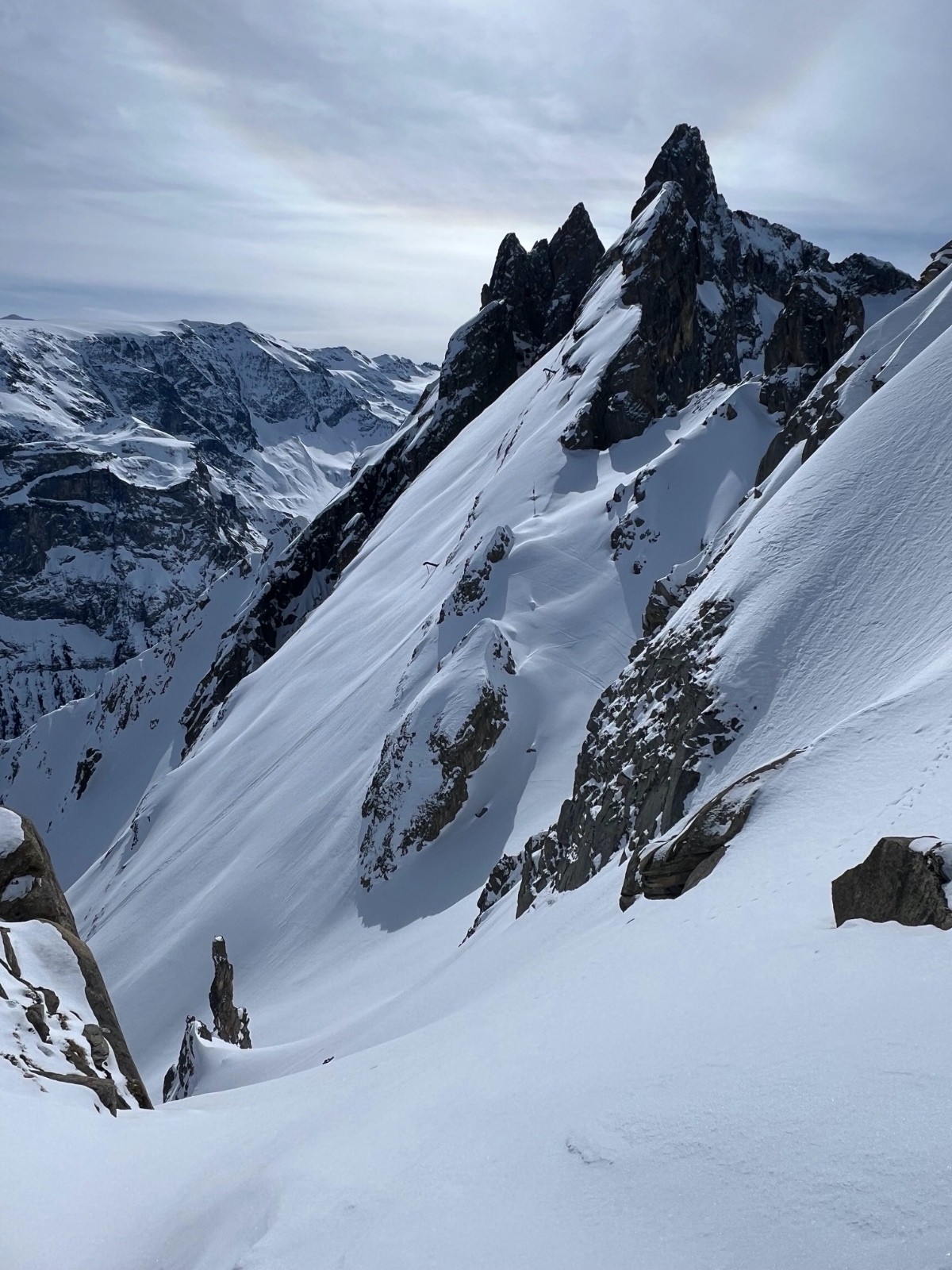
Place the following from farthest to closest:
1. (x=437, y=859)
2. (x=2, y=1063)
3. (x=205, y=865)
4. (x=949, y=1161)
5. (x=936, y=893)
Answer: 1. (x=205, y=865)
2. (x=437, y=859)
3. (x=2, y=1063)
4. (x=936, y=893)
5. (x=949, y=1161)

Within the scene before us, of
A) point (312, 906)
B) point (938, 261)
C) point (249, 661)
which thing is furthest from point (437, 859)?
point (249, 661)

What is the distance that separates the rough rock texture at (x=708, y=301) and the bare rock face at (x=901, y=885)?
39.9 m

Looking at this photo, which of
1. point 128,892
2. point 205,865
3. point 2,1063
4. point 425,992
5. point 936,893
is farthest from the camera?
point 128,892

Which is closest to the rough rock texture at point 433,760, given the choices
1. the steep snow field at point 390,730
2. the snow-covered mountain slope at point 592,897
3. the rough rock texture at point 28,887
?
the snow-covered mountain slope at point 592,897

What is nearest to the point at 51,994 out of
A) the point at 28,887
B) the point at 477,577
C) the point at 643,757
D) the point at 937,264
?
the point at 28,887

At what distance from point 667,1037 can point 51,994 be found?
37.1 ft

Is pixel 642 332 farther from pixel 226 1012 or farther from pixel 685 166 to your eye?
pixel 226 1012

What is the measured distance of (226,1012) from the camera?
26.7 m

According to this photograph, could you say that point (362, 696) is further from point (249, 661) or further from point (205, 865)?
point (249, 661)

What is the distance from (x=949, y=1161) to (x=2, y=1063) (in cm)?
1121

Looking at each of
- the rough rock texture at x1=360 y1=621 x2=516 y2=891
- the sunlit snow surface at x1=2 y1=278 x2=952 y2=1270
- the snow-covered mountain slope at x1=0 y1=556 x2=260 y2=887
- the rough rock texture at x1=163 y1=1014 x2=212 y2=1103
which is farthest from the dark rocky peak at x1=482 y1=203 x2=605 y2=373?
the rough rock texture at x1=163 y1=1014 x2=212 y2=1103

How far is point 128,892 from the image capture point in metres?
44.4

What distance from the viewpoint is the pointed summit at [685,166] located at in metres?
73.6

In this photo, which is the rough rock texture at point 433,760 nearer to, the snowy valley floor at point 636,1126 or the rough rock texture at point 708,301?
the snowy valley floor at point 636,1126
